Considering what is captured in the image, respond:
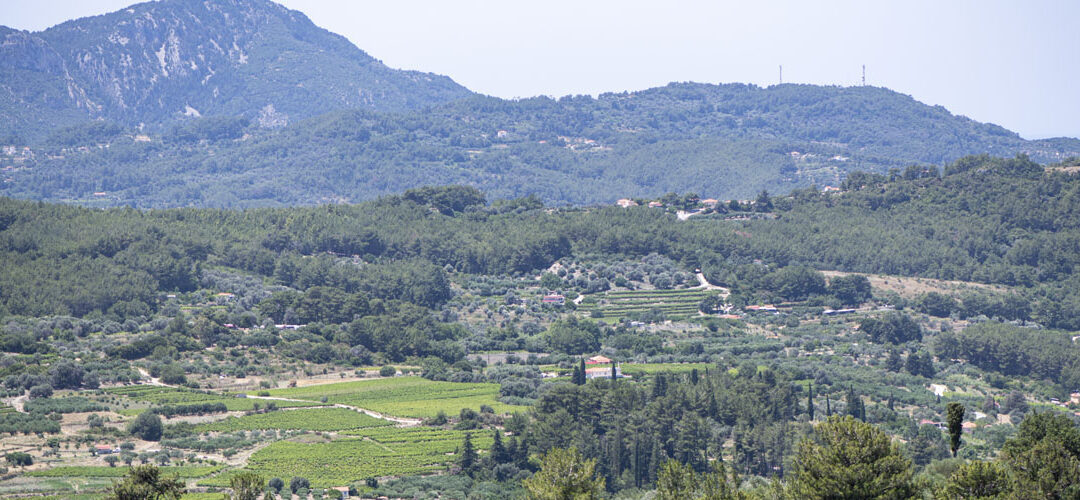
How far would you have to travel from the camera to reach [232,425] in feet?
216

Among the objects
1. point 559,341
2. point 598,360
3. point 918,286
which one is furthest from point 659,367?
point 918,286

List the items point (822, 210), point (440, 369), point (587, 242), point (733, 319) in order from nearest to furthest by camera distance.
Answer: point (440, 369)
point (733, 319)
point (587, 242)
point (822, 210)

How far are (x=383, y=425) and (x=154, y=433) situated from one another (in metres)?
12.1

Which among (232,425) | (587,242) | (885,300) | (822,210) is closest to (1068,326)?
(885,300)

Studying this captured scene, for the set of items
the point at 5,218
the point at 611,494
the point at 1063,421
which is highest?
the point at 5,218

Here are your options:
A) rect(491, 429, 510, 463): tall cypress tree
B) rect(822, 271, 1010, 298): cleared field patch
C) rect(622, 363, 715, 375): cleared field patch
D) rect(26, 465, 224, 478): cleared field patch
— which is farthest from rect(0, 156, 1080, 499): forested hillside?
rect(622, 363, 715, 375): cleared field patch

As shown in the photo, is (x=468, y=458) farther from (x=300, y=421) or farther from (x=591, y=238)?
(x=591, y=238)

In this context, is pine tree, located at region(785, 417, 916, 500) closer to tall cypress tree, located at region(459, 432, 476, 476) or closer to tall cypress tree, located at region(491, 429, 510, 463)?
tall cypress tree, located at region(459, 432, 476, 476)

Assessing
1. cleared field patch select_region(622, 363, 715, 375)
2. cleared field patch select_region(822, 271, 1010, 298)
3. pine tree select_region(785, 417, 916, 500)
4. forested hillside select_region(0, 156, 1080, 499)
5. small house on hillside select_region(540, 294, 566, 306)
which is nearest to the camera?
pine tree select_region(785, 417, 916, 500)

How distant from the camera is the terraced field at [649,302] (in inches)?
4085

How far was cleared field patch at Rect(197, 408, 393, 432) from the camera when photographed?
215 feet

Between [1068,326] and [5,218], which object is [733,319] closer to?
[1068,326]

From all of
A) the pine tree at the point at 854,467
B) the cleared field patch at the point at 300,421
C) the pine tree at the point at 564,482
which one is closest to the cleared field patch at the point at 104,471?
the cleared field patch at the point at 300,421

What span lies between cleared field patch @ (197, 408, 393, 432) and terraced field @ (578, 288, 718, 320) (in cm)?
3667
